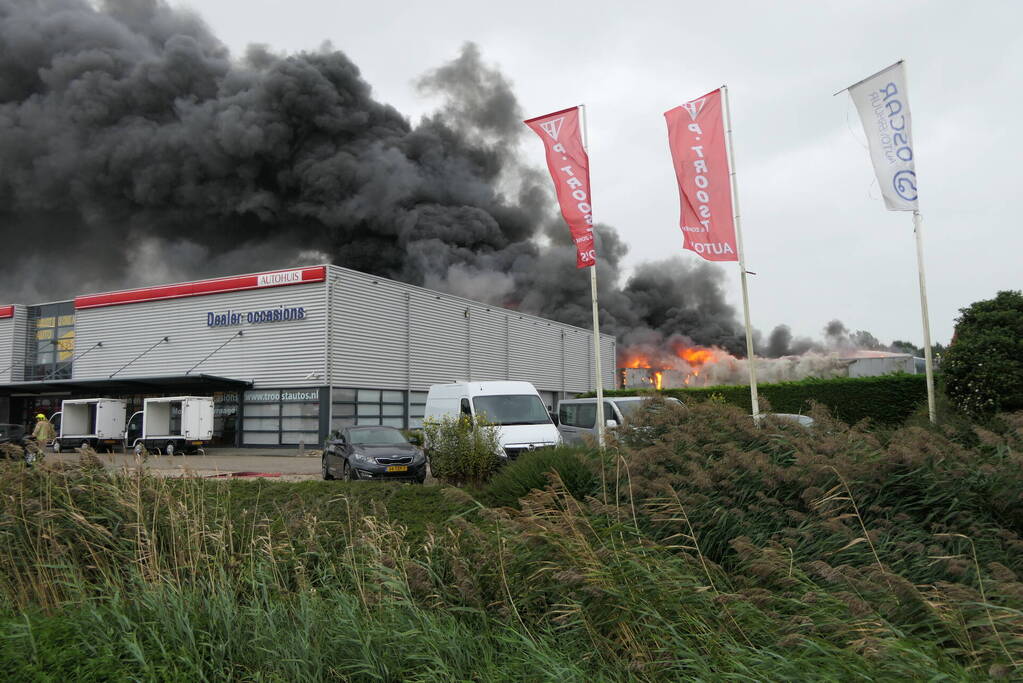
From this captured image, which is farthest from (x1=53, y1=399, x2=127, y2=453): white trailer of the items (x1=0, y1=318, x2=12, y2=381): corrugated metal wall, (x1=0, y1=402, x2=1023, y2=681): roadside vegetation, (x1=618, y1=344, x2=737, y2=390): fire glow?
(x1=618, y1=344, x2=737, y2=390): fire glow

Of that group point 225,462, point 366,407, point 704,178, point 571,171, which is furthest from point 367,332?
point 704,178

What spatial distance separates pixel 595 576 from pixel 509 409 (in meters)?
12.5

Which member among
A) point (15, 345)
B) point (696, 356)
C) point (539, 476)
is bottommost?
point (539, 476)

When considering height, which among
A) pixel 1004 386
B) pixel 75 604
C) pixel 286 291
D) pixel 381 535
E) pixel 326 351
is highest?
pixel 286 291

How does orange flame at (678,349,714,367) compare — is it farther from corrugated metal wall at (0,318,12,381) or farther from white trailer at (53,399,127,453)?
corrugated metal wall at (0,318,12,381)

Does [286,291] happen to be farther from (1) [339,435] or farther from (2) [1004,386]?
(2) [1004,386]

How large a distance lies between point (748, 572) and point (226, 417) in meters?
30.7

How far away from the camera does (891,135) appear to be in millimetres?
12977

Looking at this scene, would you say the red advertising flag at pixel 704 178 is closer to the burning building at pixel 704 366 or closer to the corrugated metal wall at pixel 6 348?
the burning building at pixel 704 366

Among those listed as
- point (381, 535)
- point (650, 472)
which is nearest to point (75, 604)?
point (381, 535)

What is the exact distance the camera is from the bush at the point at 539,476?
7.18 meters

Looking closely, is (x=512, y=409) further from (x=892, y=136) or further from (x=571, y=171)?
(x=892, y=136)

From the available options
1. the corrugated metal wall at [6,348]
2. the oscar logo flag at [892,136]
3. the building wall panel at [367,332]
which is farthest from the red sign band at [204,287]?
the oscar logo flag at [892,136]

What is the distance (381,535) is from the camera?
199 inches
